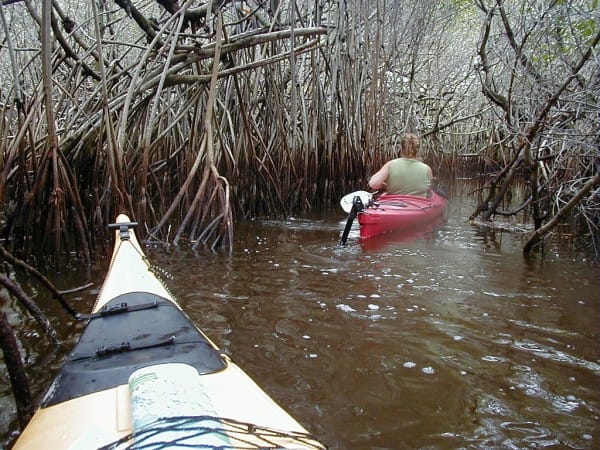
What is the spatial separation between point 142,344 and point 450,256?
3539mm

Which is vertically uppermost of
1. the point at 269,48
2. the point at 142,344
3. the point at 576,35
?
the point at 269,48

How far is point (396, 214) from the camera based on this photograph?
18.8 feet

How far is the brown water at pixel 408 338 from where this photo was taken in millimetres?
1957

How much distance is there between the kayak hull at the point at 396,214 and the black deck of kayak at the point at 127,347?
3.56m

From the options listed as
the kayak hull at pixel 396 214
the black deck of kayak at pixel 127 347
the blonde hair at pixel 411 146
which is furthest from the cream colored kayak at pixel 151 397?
the blonde hair at pixel 411 146

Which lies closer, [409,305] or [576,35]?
[409,305]

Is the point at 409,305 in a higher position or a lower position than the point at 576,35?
lower

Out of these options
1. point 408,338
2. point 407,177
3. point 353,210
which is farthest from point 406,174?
point 408,338

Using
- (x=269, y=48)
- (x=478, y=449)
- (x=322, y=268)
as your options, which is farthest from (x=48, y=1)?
(x=269, y=48)

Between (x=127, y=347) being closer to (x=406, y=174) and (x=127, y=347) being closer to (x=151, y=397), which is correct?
(x=151, y=397)

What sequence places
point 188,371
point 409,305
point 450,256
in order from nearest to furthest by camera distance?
point 188,371, point 409,305, point 450,256

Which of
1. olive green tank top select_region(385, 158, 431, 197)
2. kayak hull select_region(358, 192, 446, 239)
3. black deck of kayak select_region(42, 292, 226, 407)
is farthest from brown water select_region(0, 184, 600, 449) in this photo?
olive green tank top select_region(385, 158, 431, 197)

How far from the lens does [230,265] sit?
432 centimetres

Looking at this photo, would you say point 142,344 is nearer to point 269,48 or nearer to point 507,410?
point 507,410
